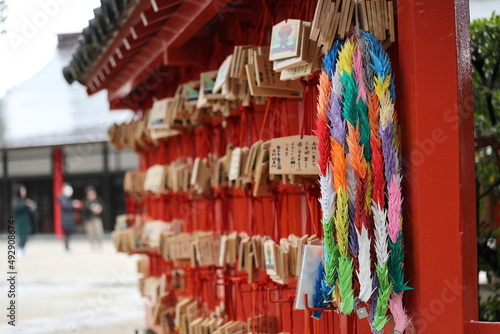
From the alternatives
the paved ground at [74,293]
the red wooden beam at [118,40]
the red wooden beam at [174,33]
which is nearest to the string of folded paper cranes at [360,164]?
the red wooden beam at [174,33]

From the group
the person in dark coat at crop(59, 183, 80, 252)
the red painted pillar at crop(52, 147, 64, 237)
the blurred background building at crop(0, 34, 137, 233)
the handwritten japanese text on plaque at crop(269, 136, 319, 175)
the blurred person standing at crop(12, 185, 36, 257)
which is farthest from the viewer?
the red painted pillar at crop(52, 147, 64, 237)

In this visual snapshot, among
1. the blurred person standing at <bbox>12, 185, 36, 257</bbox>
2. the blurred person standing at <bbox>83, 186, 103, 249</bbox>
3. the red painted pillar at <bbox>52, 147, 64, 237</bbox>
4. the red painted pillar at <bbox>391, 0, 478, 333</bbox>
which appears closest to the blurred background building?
the red painted pillar at <bbox>52, 147, 64, 237</bbox>

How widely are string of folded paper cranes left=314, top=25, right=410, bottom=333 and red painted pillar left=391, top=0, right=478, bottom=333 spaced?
0.09m

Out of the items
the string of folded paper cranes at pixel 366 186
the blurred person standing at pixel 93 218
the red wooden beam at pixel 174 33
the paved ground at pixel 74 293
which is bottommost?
the paved ground at pixel 74 293

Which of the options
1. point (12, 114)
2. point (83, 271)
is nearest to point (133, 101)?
point (83, 271)

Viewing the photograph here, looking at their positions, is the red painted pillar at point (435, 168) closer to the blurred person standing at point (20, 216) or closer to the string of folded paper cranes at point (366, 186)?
the string of folded paper cranes at point (366, 186)

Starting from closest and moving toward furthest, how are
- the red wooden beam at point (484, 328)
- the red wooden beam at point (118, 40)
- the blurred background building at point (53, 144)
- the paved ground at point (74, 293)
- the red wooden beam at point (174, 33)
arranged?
1. the red wooden beam at point (484, 328)
2. the red wooden beam at point (174, 33)
3. the red wooden beam at point (118, 40)
4. the paved ground at point (74, 293)
5. the blurred background building at point (53, 144)

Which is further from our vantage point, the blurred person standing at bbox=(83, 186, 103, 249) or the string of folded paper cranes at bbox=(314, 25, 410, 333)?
the blurred person standing at bbox=(83, 186, 103, 249)

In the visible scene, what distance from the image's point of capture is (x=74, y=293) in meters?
13.6

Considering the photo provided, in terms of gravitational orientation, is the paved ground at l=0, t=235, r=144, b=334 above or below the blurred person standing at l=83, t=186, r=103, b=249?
below

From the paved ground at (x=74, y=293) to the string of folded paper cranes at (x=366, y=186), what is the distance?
9.54 ft

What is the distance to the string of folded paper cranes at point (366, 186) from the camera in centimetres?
334

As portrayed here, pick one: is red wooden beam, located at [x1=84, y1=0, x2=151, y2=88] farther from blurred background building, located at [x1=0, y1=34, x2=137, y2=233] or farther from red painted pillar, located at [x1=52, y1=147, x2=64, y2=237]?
red painted pillar, located at [x1=52, y1=147, x2=64, y2=237]

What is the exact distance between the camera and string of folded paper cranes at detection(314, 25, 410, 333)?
3340 mm
